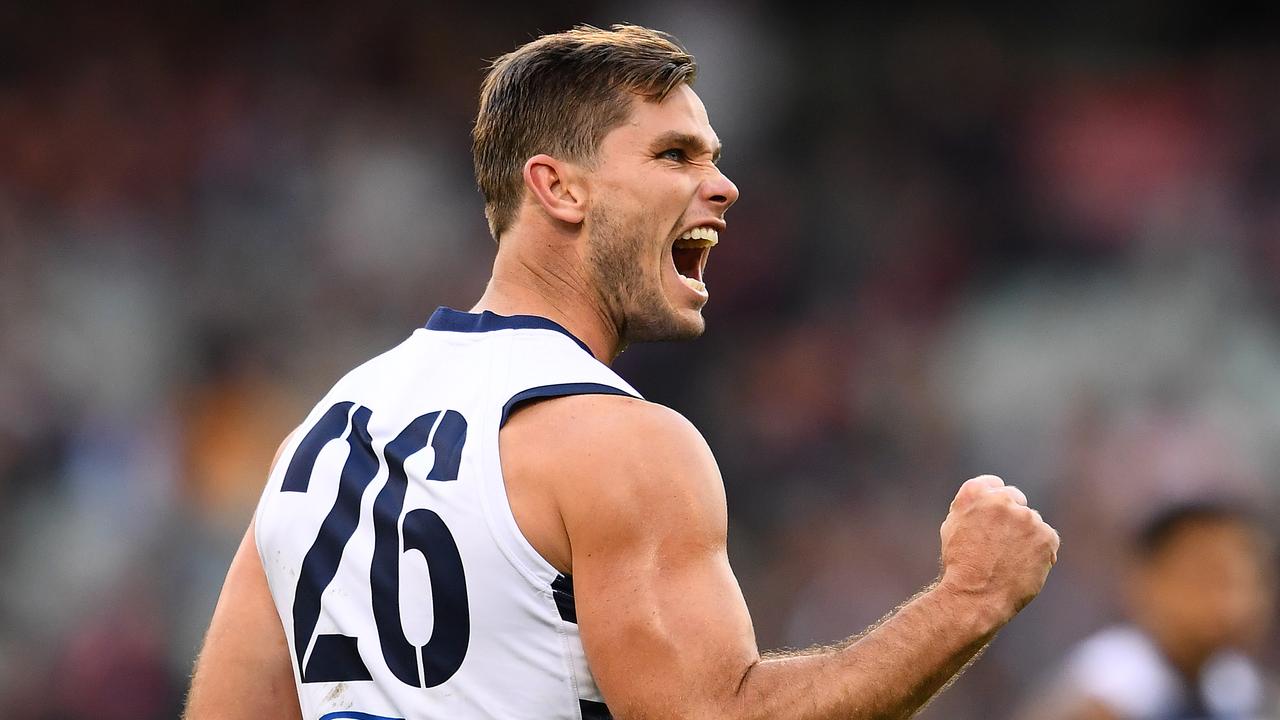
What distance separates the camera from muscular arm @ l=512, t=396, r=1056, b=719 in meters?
2.18

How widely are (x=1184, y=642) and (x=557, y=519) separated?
140 inches

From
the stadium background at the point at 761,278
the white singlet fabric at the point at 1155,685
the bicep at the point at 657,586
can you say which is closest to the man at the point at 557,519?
the bicep at the point at 657,586

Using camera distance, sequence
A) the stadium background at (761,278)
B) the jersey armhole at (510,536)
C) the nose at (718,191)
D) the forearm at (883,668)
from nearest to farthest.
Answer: the forearm at (883,668) < the jersey armhole at (510,536) < the nose at (718,191) < the stadium background at (761,278)

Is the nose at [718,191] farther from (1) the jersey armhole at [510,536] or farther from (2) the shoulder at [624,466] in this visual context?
(1) the jersey armhole at [510,536]

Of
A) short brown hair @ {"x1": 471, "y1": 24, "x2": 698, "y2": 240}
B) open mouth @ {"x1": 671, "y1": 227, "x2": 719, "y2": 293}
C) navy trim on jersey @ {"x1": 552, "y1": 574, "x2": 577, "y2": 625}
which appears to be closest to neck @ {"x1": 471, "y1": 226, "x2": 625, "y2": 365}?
short brown hair @ {"x1": 471, "y1": 24, "x2": 698, "y2": 240}

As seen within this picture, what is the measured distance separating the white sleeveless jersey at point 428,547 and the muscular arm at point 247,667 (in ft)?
0.19

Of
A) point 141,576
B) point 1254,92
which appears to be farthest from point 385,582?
point 1254,92

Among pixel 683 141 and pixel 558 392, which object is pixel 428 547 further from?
pixel 683 141

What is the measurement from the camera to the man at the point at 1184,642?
5.06 meters

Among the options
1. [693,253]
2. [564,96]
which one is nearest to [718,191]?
[693,253]

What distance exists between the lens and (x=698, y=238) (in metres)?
2.97

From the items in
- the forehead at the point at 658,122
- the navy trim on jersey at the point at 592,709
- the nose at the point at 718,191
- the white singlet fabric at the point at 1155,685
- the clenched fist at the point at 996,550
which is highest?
the forehead at the point at 658,122

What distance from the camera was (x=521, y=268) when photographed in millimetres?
2789

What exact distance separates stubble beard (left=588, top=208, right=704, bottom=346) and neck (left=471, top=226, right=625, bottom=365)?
0.03m
